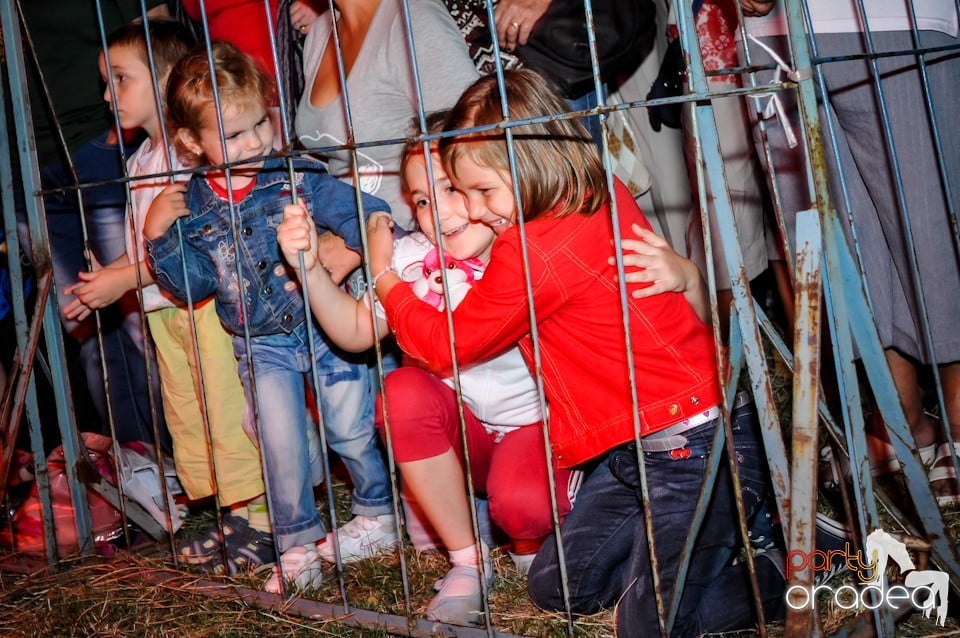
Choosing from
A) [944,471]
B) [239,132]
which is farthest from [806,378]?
[239,132]

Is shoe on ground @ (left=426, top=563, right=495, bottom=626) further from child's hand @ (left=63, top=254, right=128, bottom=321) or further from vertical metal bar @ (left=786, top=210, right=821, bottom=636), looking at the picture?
child's hand @ (left=63, top=254, right=128, bottom=321)

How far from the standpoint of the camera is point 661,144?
131 inches

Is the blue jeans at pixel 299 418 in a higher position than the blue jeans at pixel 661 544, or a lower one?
higher

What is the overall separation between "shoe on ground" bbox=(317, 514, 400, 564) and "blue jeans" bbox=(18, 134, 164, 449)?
93 centimetres

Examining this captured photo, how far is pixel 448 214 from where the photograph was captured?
8.14ft

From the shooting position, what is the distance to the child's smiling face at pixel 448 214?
2.47 m

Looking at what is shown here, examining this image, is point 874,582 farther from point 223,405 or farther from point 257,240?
point 223,405

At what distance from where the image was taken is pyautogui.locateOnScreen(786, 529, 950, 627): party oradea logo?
1816 mm

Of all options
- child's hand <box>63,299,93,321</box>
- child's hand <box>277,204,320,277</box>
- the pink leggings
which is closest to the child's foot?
the pink leggings

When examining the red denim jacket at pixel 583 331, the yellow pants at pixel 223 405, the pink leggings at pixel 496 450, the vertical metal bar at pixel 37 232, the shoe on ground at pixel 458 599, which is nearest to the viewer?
the red denim jacket at pixel 583 331

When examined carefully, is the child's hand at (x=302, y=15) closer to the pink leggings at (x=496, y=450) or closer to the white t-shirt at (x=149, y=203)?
the white t-shirt at (x=149, y=203)

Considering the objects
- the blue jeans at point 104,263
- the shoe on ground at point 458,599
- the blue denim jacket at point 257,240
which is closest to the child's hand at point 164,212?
the blue denim jacket at point 257,240

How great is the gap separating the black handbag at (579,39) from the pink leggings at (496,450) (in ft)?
2.96

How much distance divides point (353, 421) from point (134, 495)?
0.77 metres
